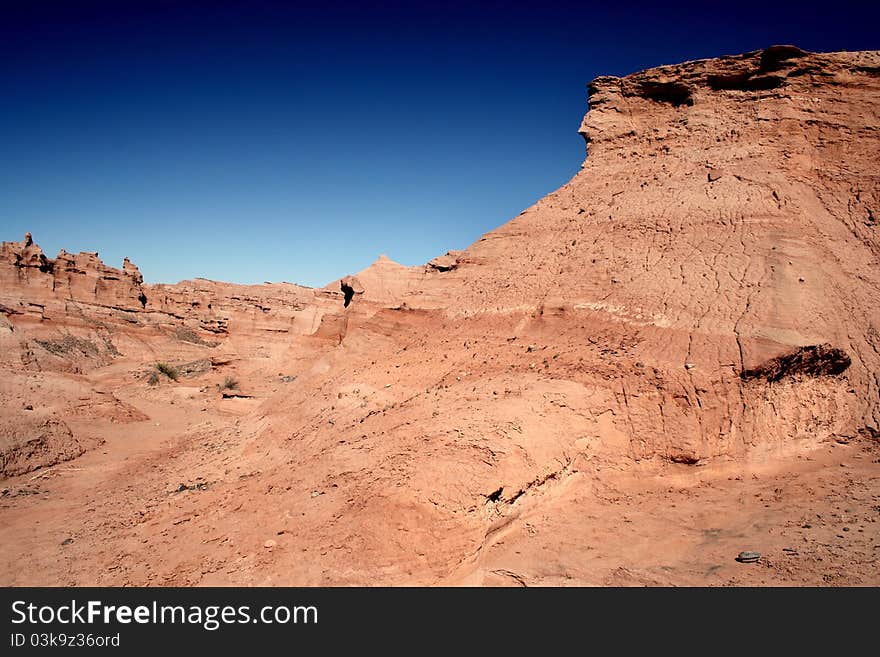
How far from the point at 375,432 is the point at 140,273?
126ft

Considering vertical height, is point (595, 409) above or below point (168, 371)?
below

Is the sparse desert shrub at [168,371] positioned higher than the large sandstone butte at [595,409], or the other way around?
the sparse desert shrub at [168,371]

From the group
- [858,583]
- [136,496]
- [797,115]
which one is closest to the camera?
[858,583]

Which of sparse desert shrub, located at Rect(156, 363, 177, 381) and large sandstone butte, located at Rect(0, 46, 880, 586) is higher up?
sparse desert shrub, located at Rect(156, 363, 177, 381)

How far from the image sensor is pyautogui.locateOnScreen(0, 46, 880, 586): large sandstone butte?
566 cm

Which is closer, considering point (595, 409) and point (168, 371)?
point (595, 409)

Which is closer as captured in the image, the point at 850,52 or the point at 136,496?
the point at 136,496

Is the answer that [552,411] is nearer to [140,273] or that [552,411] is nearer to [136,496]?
[136,496]

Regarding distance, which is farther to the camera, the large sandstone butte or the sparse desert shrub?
the sparse desert shrub

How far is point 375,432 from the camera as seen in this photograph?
7.61m

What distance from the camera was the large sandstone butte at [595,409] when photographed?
566 cm

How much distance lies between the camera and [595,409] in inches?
286
